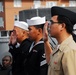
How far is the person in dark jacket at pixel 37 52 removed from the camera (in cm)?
464

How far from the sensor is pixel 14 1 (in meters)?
47.3

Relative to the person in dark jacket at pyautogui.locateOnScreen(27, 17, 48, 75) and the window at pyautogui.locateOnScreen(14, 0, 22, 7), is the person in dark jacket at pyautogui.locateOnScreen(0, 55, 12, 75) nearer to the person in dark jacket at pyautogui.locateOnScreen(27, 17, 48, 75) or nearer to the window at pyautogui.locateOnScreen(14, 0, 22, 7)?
the person in dark jacket at pyautogui.locateOnScreen(27, 17, 48, 75)

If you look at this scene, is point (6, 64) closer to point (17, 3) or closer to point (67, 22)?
point (67, 22)

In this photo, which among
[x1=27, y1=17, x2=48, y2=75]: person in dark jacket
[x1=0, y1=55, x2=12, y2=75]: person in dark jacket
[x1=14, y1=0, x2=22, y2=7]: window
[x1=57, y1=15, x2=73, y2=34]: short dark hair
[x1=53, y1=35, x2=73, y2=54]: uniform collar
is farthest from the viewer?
[x1=14, y1=0, x2=22, y2=7]: window

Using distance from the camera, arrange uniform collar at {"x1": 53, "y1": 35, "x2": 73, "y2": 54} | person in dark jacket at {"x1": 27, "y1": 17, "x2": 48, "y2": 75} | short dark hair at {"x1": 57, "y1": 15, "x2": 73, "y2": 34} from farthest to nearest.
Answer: person in dark jacket at {"x1": 27, "y1": 17, "x2": 48, "y2": 75}, short dark hair at {"x1": 57, "y1": 15, "x2": 73, "y2": 34}, uniform collar at {"x1": 53, "y1": 35, "x2": 73, "y2": 54}

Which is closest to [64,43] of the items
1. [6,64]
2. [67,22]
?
[67,22]

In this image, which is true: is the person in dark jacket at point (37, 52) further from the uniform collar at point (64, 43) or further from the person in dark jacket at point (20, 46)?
the uniform collar at point (64, 43)

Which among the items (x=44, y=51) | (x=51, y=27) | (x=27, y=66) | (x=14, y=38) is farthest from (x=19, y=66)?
(x=51, y=27)

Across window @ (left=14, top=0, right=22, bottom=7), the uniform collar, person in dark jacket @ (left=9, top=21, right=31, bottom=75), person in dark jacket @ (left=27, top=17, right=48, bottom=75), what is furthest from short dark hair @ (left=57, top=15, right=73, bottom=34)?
window @ (left=14, top=0, right=22, bottom=7)

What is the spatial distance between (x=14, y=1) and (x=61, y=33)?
44.3 m

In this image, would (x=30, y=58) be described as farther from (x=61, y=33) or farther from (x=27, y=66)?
(x=61, y=33)

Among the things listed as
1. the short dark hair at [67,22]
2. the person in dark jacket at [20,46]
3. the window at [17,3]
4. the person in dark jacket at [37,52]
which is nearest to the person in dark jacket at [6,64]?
the person in dark jacket at [20,46]

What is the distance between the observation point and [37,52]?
188 inches

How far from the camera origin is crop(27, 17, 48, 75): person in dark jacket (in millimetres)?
4641
